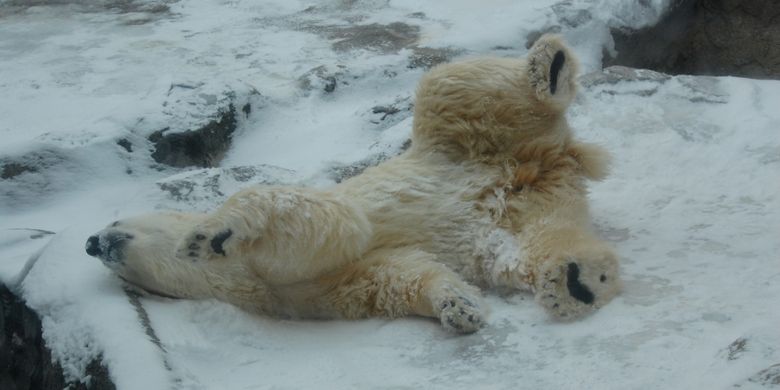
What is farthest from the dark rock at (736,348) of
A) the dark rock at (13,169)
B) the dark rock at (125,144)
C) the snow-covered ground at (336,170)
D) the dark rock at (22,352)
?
the dark rock at (13,169)

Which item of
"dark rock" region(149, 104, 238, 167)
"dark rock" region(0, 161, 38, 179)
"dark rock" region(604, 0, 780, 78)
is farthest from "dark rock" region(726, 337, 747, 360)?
"dark rock" region(604, 0, 780, 78)

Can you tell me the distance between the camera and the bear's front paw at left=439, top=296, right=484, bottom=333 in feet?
10.2

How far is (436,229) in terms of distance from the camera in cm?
365

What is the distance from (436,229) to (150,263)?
1.13m

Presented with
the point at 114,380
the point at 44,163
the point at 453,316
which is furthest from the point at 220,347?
the point at 44,163

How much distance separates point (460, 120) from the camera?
3811 millimetres

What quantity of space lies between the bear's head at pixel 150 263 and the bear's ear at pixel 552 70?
154 centimetres

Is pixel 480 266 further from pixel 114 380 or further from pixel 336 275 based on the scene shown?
pixel 114 380

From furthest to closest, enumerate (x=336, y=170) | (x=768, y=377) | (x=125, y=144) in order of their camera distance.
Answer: (x=125, y=144), (x=336, y=170), (x=768, y=377)

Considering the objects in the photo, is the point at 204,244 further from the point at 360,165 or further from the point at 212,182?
the point at 360,165

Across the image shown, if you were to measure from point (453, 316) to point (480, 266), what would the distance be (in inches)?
19.2

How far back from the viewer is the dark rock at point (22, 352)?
131 inches

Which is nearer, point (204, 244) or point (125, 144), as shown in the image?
point (204, 244)

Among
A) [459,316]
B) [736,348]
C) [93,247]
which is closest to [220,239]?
[93,247]
